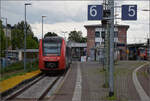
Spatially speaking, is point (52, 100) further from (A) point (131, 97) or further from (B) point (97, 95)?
(A) point (131, 97)

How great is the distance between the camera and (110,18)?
1103 cm

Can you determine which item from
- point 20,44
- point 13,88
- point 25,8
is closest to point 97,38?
point 20,44

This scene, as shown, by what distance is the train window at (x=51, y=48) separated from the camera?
74.1 feet

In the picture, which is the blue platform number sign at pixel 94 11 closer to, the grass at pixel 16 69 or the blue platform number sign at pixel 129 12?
the blue platform number sign at pixel 129 12

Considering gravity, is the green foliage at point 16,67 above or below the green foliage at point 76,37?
below

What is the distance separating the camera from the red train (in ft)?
72.9

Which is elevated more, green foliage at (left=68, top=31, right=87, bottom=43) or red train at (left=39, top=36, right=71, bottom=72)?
green foliage at (left=68, top=31, right=87, bottom=43)

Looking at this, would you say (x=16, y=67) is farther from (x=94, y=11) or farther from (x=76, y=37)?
(x=76, y=37)

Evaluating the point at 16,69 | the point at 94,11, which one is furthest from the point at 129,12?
the point at 16,69

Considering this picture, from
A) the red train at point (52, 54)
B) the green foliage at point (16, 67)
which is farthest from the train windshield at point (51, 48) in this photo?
the green foliage at point (16, 67)

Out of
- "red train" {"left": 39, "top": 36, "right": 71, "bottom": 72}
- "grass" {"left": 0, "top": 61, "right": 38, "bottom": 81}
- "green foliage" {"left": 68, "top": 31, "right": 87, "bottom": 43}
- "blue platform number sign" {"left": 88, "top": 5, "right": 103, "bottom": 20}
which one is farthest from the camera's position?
"green foliage" {"left": 68, "top": 31, "right": 87, "bottom": 43}

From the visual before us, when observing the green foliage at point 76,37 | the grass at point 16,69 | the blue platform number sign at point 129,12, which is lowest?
the grass at point 16,69

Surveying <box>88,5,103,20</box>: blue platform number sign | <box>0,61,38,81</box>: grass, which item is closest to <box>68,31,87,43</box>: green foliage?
<box>0,61,38,81</box>: grass

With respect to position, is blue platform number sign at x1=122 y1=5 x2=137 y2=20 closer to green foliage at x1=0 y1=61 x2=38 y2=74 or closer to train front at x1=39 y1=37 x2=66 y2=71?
train front at x1=39 y1=37 x2=66 y2=71
